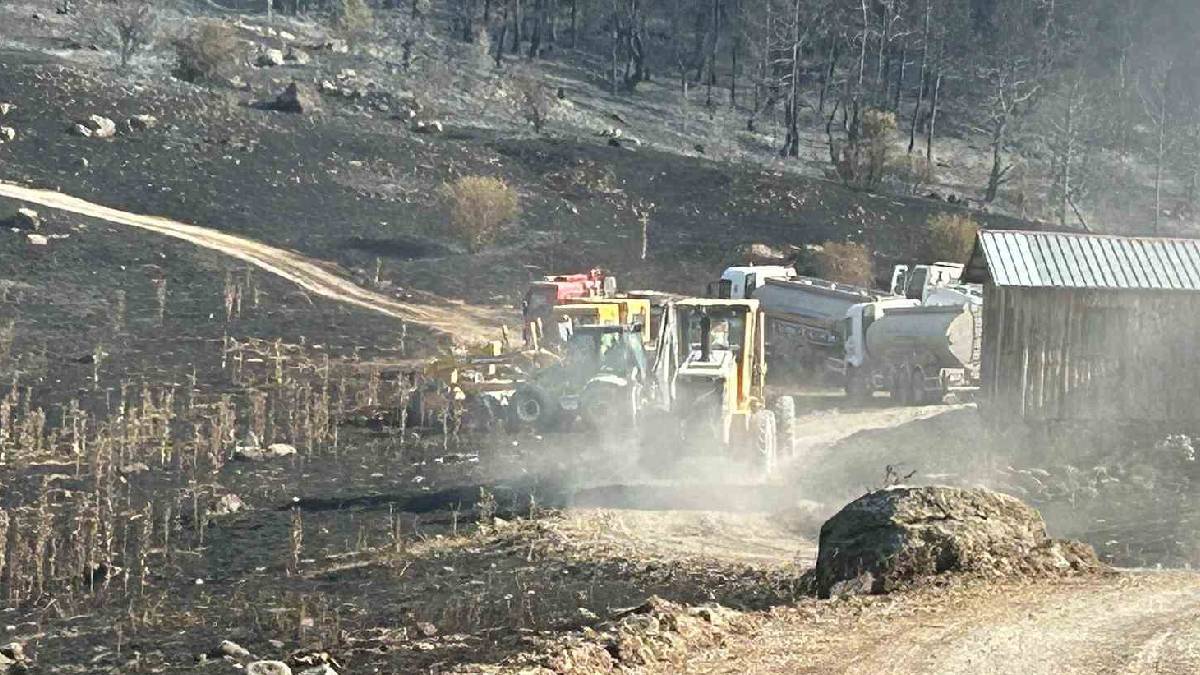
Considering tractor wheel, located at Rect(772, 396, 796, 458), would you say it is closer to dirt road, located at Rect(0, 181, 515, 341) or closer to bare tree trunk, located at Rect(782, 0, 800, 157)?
dirt road, located at Rect(0, 181, 515, 341)

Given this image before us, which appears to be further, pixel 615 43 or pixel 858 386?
pixel 615 43

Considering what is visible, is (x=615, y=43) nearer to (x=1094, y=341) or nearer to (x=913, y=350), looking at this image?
(x=913, y=350)

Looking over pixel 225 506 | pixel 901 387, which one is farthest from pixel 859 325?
pixel 225 506

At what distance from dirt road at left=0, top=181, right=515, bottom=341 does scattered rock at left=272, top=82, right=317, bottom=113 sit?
1256 cm

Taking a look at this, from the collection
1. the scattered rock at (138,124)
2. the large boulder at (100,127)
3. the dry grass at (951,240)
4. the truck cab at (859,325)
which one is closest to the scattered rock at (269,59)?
the scattered rock at (138,124)

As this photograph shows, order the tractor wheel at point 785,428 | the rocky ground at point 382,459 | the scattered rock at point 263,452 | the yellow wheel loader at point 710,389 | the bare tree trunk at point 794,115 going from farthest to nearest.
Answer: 1. the bare tree trunk at point 794,115
2. the scattered rock at point 263,452
3. the tractor wheel at point 785,428
4. the yellow wheel loader at point 710,389
5. the rocky ground at point 382,459

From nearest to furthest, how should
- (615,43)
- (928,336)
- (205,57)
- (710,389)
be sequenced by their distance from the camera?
(710,389) < (928,336) < (205,57) < (615,43)

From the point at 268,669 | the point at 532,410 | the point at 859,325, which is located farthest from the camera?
the point at 859,325

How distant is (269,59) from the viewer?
7156 cm

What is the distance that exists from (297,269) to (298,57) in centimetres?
2841

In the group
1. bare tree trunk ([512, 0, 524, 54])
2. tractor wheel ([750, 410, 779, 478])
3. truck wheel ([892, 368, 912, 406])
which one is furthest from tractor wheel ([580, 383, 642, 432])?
bare tree trunk ([512, 0, 524, 54])

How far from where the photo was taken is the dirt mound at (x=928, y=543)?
17.5 metres

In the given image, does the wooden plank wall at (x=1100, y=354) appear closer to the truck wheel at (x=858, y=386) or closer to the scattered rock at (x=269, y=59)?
the truck wheel at (x=858, y=386)

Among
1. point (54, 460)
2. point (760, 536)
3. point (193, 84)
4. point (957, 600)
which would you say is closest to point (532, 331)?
point (54, 460)
